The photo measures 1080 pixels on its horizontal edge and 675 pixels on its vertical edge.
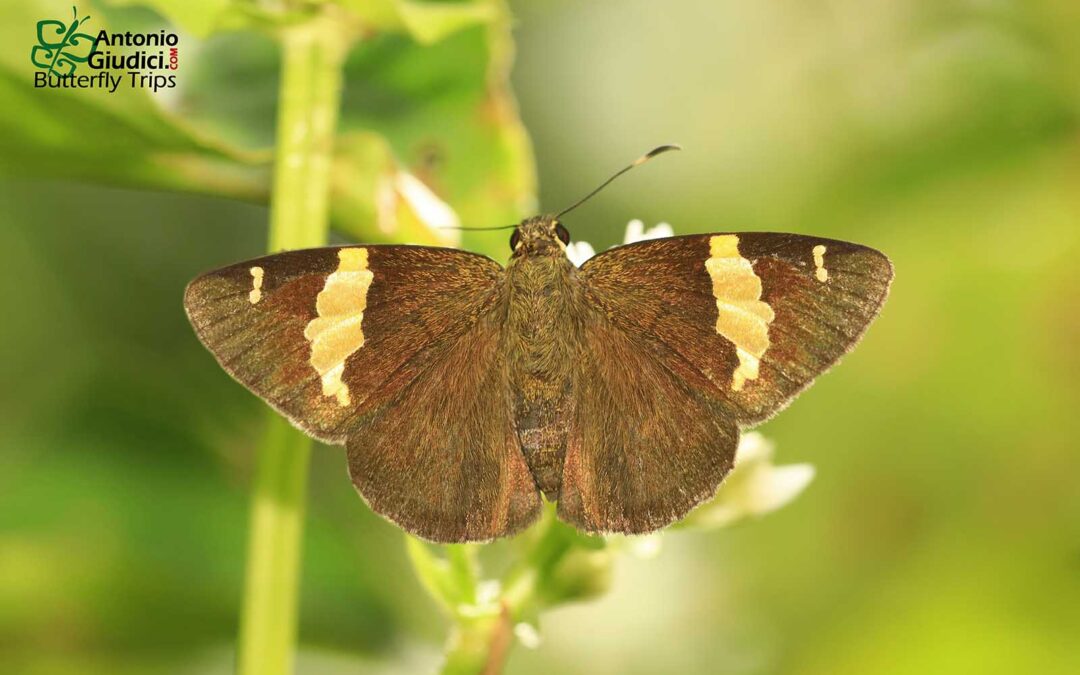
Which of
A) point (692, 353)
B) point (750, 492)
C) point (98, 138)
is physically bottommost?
point (750, 492)

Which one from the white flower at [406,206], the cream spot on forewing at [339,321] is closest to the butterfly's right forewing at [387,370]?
the cream spot on forewing at [339,321]

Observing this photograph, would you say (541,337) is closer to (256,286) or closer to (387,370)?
(387,370)

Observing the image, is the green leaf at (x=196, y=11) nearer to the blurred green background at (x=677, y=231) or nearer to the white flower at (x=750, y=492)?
the blurred green background at (x=677, y=231)

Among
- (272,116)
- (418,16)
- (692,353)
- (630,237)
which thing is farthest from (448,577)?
(272,116)

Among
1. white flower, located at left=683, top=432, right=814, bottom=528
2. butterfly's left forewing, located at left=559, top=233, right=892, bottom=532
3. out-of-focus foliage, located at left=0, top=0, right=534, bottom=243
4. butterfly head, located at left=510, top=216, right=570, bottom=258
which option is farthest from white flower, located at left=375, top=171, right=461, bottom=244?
white flower, located at left=683, top=432, right=814, bottom=528

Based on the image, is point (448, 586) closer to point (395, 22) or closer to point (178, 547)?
point (395, 22)

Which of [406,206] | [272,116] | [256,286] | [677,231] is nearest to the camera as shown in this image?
[256,286]
